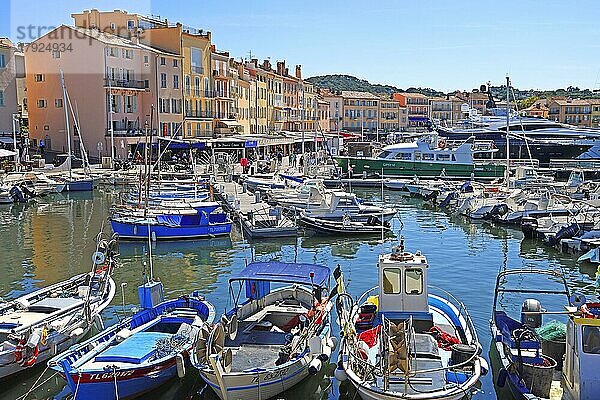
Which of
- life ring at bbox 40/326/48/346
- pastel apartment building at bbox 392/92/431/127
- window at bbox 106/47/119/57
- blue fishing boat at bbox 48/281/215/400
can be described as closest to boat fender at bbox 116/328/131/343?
blue fishing boat at bbox 48/281/215/400

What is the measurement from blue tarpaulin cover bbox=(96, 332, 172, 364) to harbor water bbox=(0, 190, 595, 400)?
0.89 m

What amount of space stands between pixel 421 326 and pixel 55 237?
2422 centimetres

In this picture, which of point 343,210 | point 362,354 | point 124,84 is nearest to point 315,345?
point 362,354

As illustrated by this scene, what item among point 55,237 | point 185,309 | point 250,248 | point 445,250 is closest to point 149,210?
point 55,237

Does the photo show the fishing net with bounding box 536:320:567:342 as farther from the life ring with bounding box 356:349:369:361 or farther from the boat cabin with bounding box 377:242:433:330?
the life ring with bounding box 356:349:369:361

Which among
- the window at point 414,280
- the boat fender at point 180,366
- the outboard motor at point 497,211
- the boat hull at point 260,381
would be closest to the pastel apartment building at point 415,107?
the outboard motor at point 497,211

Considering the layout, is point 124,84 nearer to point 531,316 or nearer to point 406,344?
point 531,316

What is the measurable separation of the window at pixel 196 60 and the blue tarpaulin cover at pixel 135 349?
207ft

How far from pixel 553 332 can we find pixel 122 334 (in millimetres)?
9270

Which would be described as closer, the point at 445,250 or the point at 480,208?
the point at 445,250

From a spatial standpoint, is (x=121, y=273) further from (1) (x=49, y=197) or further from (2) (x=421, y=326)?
(1) (x=49, y=197)

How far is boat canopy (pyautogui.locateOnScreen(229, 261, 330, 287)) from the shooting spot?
16.3m

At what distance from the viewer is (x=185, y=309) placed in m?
17.4

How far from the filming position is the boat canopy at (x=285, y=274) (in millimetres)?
16281
